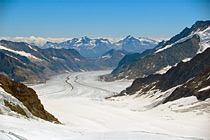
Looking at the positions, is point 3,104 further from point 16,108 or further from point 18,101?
point 18,101

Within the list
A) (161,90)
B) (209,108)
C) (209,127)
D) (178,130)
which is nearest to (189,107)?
(209,108)

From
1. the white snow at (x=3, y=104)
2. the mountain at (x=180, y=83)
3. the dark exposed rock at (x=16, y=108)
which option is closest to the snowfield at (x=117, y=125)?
the white snow at (x=3, y=104)

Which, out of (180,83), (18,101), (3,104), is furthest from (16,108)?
(180,83)

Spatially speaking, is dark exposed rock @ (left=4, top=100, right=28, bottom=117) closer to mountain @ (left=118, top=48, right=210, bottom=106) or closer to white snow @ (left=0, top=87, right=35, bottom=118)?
white snow @ (left=0, top=87, right=35, bottom=118)

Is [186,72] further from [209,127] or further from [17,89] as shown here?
[17,89]

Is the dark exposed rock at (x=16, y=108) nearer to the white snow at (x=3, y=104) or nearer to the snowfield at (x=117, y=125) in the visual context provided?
the white snow at (x=3, y=104)

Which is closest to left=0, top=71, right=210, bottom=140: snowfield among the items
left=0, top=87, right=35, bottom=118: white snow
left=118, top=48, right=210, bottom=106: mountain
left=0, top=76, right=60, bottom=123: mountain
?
left=0, top=87, right=35, bottom=118: white snow
